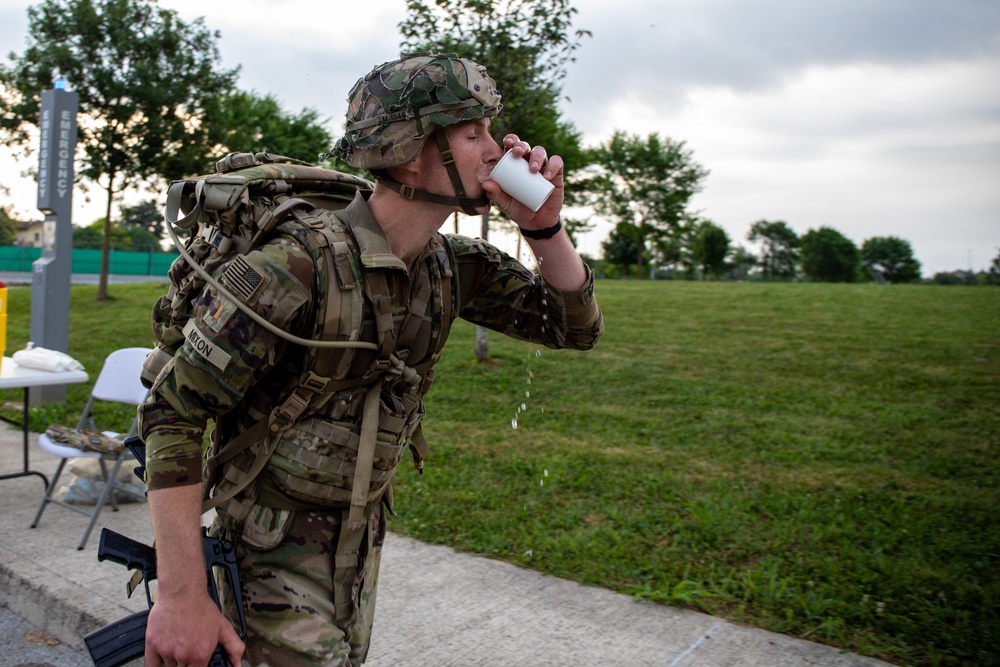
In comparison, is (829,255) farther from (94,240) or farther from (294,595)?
(294,595)

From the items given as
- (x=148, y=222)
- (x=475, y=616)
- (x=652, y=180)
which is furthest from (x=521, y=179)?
(x=148, y=222)

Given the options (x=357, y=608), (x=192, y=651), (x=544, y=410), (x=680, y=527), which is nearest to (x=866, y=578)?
(x=680, y=527)

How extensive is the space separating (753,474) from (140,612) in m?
4.77

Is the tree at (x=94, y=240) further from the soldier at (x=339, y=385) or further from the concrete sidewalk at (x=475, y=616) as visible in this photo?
the soldier at (x=339, y=385)

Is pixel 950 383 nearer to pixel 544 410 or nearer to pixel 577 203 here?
pixel 544 410

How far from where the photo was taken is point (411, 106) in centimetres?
201

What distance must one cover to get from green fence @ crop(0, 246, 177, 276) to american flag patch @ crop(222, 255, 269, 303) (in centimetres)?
4613

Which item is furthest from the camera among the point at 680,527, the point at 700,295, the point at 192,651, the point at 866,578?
the point at 700,295

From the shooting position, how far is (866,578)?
13.5ft

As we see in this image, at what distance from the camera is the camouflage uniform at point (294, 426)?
5.81 ft

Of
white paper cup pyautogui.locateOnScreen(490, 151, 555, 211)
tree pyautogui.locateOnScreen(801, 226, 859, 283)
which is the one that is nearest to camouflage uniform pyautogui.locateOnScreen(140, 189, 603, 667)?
white paper cup pyautogui.locateOnScreen(490, 151, 555, 211)

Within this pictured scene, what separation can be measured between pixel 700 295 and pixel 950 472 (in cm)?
1163

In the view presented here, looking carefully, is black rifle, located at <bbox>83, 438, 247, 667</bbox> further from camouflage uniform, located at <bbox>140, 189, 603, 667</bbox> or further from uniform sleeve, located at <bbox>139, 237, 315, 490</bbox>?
uniform sleeve, located at <bbox>139, 237, 315, 490</bbox>

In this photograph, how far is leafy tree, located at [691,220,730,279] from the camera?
181ft
